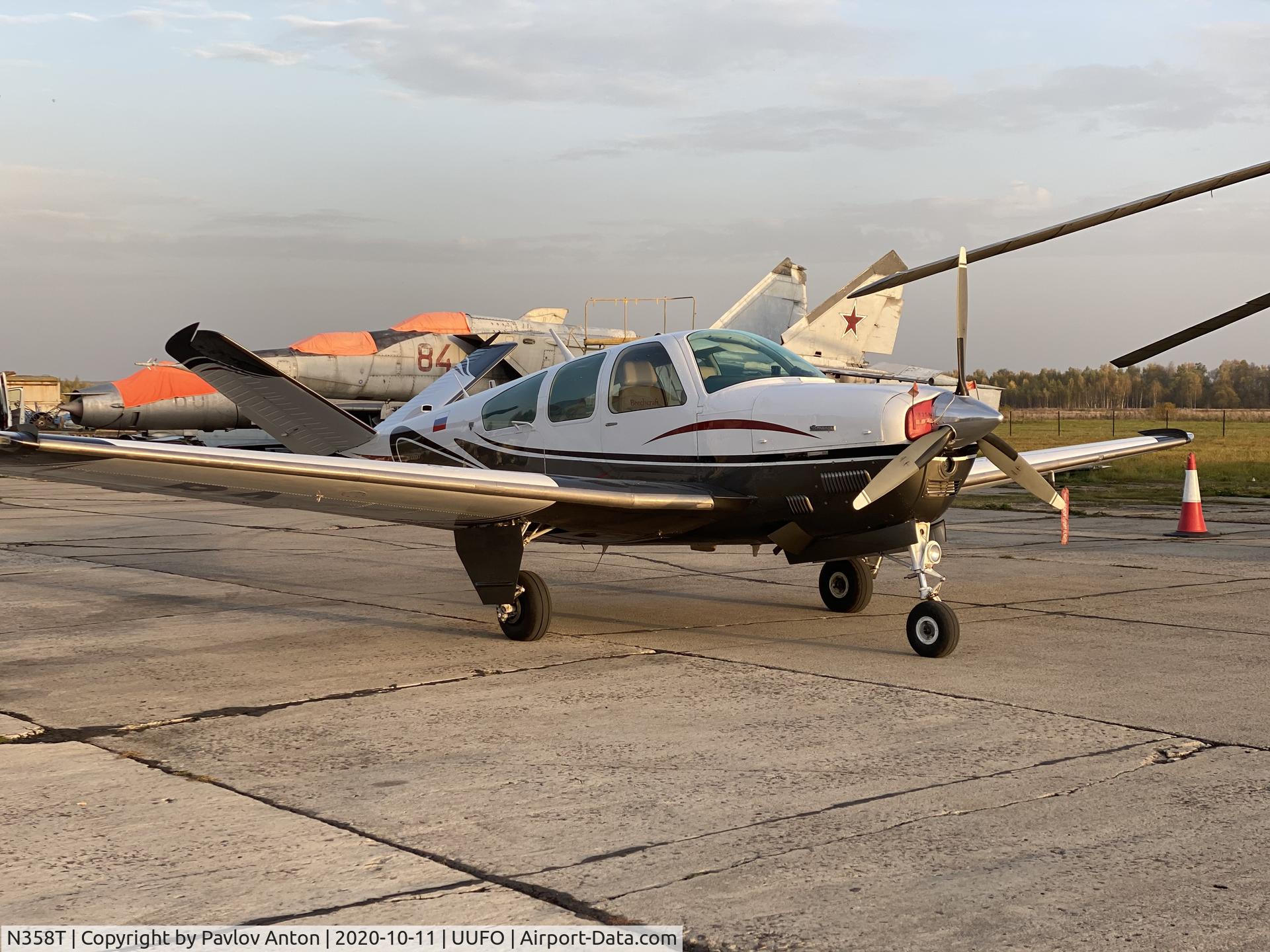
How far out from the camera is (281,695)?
6.58 m

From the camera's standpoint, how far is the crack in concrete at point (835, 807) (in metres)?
3.92

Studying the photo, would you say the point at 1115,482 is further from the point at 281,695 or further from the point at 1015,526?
the point at 281,695

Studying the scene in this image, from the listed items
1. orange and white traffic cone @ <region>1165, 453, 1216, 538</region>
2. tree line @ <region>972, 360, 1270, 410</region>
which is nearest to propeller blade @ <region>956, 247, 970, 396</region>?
orange and white traffic cone @ <region>1165, 453, 1216, 538</region>

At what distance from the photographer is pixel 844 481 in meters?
7.80

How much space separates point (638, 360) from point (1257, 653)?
15.0ft

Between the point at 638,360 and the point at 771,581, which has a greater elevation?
the point at 638,360

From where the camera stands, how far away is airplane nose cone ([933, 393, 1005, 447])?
291 inches

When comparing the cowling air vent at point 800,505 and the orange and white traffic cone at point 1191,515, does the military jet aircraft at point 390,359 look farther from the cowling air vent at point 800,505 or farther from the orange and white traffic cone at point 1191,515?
the cowling air vent at point 800,505

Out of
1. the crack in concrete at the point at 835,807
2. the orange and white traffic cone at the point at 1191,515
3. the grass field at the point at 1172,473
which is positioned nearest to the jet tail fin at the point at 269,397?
the crack in concrete at the point at 835,807

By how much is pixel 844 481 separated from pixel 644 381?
1.83 m

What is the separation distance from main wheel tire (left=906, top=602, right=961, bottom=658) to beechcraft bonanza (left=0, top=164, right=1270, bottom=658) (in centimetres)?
1

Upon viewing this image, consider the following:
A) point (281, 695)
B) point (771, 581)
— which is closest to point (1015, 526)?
point (771, 581)

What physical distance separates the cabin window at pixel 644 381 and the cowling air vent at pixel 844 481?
4.22 feet

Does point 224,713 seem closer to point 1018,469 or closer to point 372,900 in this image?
point 372,900
